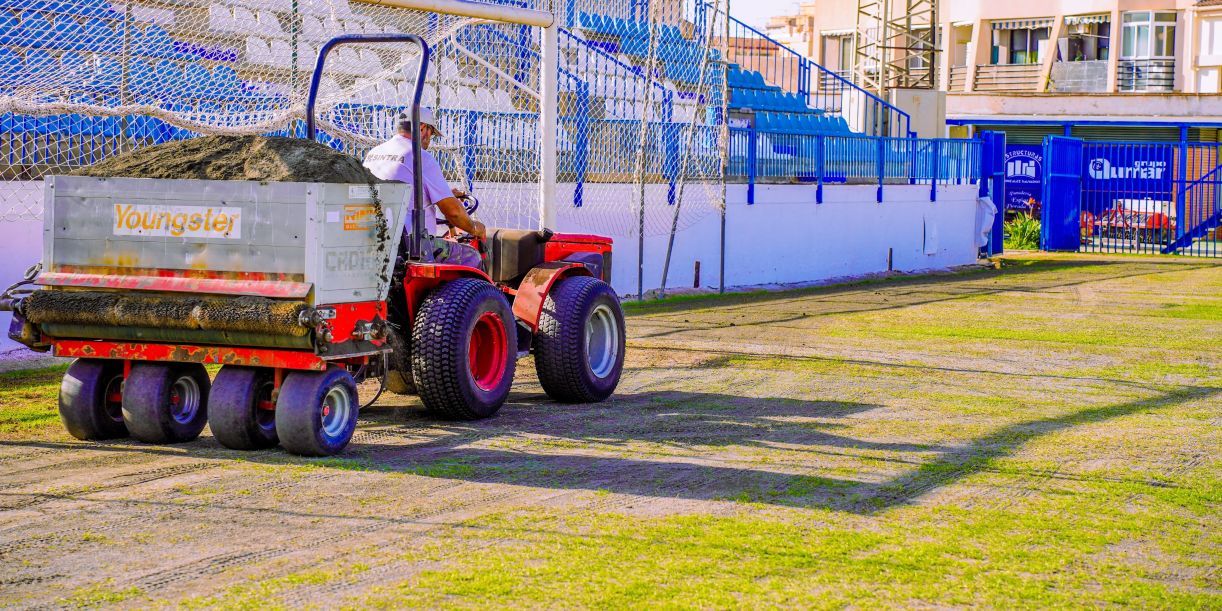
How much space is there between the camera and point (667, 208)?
59.1 ft

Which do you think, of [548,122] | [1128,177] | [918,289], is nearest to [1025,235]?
[1128,177]

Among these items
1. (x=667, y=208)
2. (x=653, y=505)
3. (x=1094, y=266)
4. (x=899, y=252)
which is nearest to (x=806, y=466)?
(x=653, y=505)

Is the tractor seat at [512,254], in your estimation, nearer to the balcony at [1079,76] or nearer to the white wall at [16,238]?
the white wall at [16,238]

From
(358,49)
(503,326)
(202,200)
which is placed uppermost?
(358,49)

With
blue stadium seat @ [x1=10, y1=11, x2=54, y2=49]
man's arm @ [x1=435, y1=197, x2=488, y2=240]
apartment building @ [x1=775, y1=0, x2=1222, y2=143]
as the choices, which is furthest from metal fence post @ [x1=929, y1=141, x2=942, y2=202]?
apartment building @ [x1=775, y1=0, x2=1222, y2=143]

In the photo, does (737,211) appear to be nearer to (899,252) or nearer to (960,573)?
(899,252)

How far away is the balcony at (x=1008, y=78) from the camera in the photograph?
5300 cm

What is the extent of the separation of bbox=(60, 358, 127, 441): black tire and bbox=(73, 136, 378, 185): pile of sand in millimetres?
990

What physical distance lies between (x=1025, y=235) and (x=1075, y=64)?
22.8 meters

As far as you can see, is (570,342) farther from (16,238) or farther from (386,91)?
(386,91)

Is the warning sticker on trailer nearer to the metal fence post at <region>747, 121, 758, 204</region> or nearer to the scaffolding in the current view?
the metal fence post at <region>747, 121, 758, 204</region>

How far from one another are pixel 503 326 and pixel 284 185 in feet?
6.10

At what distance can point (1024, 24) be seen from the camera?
52.8 m

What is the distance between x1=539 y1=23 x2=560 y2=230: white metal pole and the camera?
1221 centimetres
